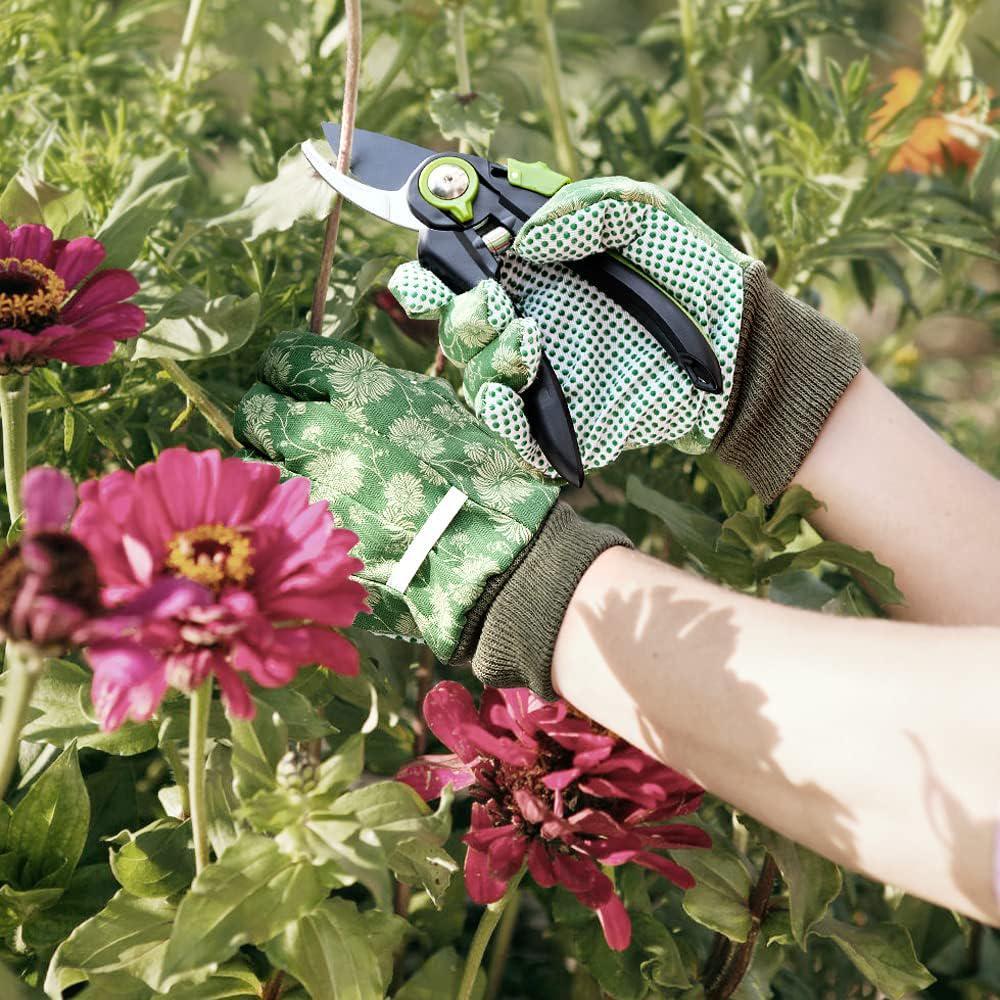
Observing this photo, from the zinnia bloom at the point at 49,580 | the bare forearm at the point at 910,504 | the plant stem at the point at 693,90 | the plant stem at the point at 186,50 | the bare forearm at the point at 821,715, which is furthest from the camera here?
the plant stem at the point at 693,90

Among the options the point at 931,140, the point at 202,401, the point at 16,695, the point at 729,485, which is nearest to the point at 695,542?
the point at 729,485

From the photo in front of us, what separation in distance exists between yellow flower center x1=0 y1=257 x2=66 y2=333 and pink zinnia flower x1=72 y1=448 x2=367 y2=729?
0.39 ft

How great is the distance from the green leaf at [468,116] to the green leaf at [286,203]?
123mm

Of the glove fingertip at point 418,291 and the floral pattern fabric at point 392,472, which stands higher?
the glove fingertip at point 418,291

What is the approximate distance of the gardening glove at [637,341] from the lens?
0.53 meters

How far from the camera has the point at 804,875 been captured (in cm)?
52

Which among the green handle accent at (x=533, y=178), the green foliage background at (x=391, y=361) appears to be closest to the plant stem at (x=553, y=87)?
the green foliage background at (x=391, y=361)

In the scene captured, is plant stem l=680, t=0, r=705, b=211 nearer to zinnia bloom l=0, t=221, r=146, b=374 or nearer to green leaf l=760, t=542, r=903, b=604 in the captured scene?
green leaf l=760, t=542, r=903, b=604

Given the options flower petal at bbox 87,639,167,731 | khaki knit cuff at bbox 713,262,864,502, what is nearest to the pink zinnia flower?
flower petal at bbox 87,639,167,731

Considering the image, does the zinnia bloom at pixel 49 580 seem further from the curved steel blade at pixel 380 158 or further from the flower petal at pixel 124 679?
the curved steel blade at pixel 380 158

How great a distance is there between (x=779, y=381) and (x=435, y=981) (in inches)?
13.6

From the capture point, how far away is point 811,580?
2.31 feet

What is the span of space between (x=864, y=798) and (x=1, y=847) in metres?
0.35

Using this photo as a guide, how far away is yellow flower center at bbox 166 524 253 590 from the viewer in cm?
35
